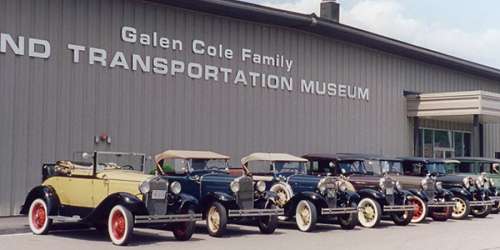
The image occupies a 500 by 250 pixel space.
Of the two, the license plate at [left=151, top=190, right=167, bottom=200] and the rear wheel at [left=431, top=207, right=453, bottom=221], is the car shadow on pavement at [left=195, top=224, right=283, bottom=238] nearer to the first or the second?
the license plate at [left=151, top=190, right=167, bottom=200]

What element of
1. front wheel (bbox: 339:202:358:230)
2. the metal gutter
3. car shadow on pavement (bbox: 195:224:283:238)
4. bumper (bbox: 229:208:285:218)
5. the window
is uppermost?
the metal gutter

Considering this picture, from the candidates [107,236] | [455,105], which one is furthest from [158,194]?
[455,105]

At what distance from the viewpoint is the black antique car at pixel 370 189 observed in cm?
1619

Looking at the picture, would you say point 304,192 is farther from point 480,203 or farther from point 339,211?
point 480,203

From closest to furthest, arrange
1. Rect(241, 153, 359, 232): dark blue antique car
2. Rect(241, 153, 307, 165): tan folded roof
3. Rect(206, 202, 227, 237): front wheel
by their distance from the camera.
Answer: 1. Rect(206, 202, 227, 237): front wheel
2. Rect(241, 153, 359, 232): dark blue antique car
3. Rect(241, 153, 307, 165): tan folded roof

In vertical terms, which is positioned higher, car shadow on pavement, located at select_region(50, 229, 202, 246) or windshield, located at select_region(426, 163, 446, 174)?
windshield, located at select_region(426, 163, 446, 174)

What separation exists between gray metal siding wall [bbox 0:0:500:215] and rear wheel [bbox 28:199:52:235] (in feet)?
10.2

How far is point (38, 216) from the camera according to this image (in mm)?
13352

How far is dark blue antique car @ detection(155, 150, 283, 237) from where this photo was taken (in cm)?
1361

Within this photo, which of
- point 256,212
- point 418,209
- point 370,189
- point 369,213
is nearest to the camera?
point 256,212

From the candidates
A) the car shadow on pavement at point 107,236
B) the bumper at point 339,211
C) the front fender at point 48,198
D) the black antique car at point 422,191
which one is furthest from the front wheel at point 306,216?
the front fender at point 48,198

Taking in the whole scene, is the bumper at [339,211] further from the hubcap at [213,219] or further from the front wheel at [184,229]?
the front wheel at [184,229]

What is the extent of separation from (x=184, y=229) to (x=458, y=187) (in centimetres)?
1013

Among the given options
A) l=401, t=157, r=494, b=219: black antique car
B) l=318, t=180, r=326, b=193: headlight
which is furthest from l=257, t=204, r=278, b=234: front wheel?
l=401, t=157, r=494, b=219: black antique car
